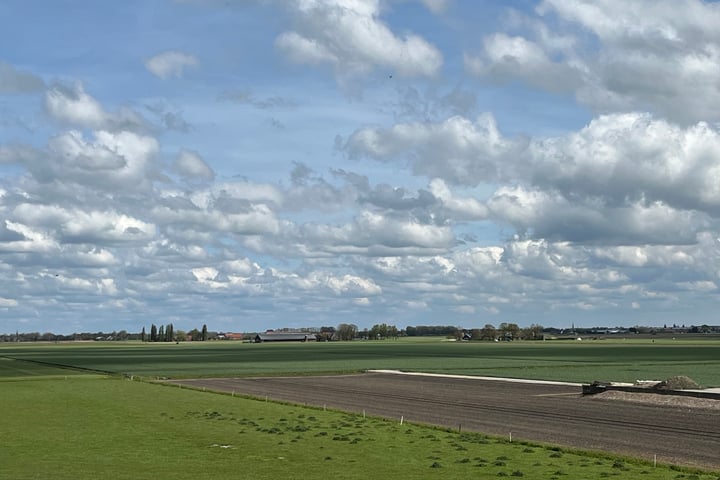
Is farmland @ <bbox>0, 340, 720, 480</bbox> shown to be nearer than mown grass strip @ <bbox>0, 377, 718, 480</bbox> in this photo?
No

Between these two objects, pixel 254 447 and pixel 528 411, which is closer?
pixel 254 447

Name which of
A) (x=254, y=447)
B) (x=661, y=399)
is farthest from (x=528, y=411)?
(x=254, y=447)

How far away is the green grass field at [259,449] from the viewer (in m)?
32.8

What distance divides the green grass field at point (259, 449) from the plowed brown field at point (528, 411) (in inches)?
150

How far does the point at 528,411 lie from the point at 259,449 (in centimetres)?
2629

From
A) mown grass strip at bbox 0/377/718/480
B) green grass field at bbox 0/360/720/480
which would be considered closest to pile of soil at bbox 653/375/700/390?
green grass field at bbox 0/360/720/480

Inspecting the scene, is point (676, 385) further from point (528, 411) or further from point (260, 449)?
point (260, 449)

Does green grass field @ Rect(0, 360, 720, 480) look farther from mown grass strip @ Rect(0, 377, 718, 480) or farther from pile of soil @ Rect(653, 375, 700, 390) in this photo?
pile of soil @ Rect(653, 375, 700, 390)

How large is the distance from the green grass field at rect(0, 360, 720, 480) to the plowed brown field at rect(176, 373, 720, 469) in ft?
12.5

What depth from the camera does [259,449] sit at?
3922 cm

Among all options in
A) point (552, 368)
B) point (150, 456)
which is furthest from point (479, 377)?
point (150, 456)

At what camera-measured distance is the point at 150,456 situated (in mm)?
36812

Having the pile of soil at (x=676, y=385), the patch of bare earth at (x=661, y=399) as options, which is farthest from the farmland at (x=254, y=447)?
the pile of soil at (x=676, y=385)

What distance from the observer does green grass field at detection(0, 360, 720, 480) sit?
32.8 metres
